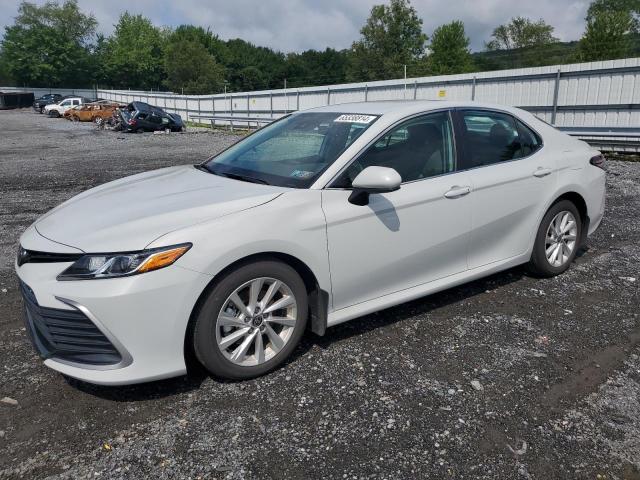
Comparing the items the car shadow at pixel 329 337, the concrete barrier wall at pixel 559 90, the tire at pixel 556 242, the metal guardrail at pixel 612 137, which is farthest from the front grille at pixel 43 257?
the metal guardrail at pixel 612 137

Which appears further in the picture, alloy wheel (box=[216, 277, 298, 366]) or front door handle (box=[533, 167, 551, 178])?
front door handle (box=[533, 167, 551, 178])

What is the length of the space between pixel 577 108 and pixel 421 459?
14.1m

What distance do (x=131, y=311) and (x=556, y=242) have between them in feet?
12.4

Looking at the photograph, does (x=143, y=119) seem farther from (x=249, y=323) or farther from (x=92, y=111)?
(x=249, y=323)

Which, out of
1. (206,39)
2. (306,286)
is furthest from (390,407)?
(206,39)

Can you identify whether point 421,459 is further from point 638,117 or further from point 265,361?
point 638,117

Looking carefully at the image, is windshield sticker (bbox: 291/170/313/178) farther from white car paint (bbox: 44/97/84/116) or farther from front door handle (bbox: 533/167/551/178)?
white car paint (bbox: 44/97/84/116)

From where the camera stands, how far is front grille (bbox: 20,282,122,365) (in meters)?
2.72

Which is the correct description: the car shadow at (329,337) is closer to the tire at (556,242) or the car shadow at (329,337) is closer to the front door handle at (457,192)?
the tire at (556,242)

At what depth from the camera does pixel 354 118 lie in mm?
3865

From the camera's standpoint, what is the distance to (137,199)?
335cm

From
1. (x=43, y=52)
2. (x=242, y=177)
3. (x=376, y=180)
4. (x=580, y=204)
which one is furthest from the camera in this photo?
(x=43, y=52)

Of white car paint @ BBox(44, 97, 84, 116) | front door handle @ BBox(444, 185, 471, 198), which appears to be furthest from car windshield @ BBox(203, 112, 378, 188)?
white car paint @ BBox(44, 97, 84, 116)

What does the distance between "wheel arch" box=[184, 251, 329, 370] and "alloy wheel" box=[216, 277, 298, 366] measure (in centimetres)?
13
